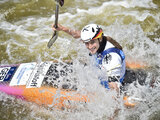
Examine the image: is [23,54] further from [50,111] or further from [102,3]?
[102,3]

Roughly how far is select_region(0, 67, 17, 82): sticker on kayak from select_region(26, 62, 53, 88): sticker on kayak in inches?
18.6

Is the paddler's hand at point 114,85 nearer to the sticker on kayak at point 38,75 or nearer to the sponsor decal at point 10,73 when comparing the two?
the sticker on kayak at point 38,75

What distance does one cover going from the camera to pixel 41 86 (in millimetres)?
3871

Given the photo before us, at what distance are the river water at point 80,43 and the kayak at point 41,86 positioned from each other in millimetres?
166

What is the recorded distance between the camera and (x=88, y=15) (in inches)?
281

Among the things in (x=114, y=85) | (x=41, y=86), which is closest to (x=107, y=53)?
(x=114, y=85)

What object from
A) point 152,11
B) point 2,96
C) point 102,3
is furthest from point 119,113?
point 102,3

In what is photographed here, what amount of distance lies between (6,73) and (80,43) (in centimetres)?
176

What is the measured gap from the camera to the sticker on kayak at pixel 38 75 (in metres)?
3.92

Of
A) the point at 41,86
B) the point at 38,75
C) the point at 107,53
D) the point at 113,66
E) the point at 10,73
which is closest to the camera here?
the point at 113,66

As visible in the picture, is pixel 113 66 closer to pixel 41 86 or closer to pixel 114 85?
pixel 114 85

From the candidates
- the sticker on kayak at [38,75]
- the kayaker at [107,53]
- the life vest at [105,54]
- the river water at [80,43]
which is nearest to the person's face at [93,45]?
the kayaker at [107,53]

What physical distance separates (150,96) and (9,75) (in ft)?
8.81

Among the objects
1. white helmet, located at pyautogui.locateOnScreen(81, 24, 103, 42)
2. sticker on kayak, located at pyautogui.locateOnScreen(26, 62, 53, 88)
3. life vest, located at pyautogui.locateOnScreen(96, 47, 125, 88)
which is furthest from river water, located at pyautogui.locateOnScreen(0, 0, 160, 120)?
white helmet, located at pyautogui.locateOnScreen(81, 24, 103, 42)
